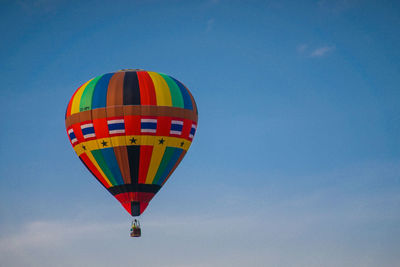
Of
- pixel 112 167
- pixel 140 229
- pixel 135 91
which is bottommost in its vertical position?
pixel 140 229

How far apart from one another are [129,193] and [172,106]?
5.73 metres

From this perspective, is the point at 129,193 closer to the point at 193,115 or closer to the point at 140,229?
the point at 140,229

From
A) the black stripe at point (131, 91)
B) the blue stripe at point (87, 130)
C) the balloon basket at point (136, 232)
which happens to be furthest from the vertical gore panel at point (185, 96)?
the balloon basket at point (136, 232)

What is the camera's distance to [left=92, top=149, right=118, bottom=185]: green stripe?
56562mm

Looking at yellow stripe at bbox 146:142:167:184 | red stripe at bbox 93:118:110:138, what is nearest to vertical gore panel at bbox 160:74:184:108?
yellow stripe at bbox 146:142:167:184

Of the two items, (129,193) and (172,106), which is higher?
(172,106)

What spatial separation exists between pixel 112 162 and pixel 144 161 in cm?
188

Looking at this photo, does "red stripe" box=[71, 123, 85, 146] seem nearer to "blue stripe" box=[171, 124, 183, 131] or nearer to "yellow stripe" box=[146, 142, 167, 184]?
"yellow stripe" box=[146, 142, 167, 184]

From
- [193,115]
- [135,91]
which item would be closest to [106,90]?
[135,91]

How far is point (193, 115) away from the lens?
2296 inches

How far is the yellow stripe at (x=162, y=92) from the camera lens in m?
56.5

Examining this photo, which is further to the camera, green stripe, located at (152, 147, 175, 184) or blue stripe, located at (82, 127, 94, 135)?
green stripe, located at (152, 147, 175, 184)

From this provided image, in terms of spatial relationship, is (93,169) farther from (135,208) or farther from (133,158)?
(135,208)

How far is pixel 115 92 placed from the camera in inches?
2208
